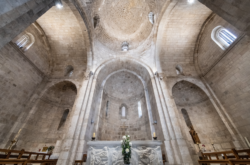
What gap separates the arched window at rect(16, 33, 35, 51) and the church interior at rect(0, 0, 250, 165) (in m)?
0.07

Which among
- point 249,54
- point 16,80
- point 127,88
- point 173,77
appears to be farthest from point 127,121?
point 249,54

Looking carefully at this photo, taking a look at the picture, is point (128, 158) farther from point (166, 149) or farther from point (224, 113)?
point (224, 113)

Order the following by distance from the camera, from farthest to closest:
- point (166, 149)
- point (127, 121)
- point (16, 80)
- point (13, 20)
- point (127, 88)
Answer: point (127, 88) < point (127, 121) < point (16, 80) < point (166, 149) < point (13, 20)

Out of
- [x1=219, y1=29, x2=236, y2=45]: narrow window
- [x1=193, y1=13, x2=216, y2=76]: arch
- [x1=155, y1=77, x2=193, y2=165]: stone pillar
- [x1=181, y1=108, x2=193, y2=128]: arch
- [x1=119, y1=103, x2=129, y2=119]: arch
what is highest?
[x1=193, y1=13, x2=216, y2=76]: arch

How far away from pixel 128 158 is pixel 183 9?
10.1 meters

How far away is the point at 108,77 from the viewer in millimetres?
11289

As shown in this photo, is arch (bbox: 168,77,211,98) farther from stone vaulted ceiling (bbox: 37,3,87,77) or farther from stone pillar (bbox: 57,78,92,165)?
stone vaulted ceiling (bbox: 37,3,87,77)

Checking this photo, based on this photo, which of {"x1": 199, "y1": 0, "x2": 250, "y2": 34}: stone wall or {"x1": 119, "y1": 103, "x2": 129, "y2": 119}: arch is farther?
{"x1": 119, "y1": 103, "x2": 129, "y2": 119}: arch

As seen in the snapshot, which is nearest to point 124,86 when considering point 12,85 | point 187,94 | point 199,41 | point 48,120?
point 187,94

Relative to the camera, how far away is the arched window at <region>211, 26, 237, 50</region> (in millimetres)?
7034

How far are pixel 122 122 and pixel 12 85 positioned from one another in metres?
9.24

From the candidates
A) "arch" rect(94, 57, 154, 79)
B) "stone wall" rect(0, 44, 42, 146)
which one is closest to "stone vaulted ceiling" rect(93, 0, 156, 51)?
"arch" rect(94, 57, 154, 79)

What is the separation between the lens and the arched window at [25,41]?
23.9 ft

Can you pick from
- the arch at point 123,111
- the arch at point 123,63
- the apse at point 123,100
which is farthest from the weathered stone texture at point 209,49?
the arch at point 123,111
